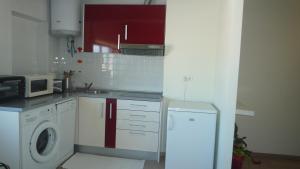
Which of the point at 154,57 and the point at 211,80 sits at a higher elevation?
the point at 154,57

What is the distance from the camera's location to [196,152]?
97.4 inches

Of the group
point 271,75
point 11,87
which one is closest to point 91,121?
point 11,87

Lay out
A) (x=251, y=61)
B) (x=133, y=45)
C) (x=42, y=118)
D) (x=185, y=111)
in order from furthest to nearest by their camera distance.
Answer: (x=251, y=61) < (x=133, y=45) < (x=185, y=111) < (x=42, y=118)

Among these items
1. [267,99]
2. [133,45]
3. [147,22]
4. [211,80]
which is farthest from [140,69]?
[267,99]

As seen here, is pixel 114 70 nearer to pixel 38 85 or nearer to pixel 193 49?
pixel 38 85

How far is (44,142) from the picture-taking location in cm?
243

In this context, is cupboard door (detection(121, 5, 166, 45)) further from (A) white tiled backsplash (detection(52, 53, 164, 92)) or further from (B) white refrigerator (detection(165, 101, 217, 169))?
(B) white refrigerator (detection(165, 101, 217, 169))

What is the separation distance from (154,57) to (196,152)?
Result: 155cm

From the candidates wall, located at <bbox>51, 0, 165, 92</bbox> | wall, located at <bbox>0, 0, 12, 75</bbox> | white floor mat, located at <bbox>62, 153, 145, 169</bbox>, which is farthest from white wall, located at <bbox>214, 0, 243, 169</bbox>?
wall, located at <bbox>0, 0, 12, 75</bbox>

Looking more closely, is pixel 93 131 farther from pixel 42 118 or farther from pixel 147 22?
pixel 147 22

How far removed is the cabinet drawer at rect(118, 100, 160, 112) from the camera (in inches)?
111

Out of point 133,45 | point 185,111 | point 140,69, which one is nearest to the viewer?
point 185,111

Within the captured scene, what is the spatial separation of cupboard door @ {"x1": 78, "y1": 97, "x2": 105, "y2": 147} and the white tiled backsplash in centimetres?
61

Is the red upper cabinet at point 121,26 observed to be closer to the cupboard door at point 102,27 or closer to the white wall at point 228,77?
the cupboard door at point 102,27
